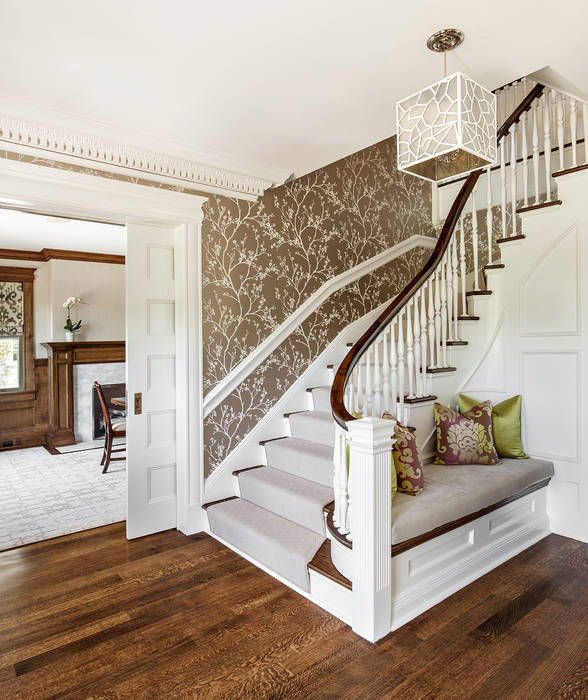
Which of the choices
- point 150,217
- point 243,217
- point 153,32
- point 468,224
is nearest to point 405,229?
point 468,224

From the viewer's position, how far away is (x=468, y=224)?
15.7 ft

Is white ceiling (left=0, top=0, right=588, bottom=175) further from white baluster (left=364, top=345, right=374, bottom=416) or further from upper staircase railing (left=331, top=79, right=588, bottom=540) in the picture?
white baluster (left=364, top=345, right=374, bottom=416)

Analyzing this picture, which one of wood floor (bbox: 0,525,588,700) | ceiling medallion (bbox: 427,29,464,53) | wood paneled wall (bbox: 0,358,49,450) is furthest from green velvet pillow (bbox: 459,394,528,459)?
wood paneled wall (bbox: 0,358,49,450)

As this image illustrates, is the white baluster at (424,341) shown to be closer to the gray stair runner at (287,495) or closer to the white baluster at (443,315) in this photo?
the white baluster at (443,315)

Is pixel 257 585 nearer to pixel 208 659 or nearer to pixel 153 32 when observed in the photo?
pixel 208 659

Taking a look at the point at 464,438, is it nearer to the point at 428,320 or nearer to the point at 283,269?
the point at 428,320

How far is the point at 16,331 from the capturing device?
6.45 metres

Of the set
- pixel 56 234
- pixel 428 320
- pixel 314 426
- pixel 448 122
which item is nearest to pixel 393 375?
pixel 428 320

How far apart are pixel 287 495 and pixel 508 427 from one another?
1.62 meters

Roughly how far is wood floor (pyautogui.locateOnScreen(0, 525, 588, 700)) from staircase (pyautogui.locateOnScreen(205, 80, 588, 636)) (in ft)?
0.79

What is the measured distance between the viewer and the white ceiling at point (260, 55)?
1.77m

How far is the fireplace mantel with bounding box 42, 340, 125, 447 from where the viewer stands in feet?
20.6

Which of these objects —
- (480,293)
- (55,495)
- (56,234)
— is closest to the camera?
(480,293)

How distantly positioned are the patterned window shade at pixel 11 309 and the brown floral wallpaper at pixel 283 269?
4.42 metres
